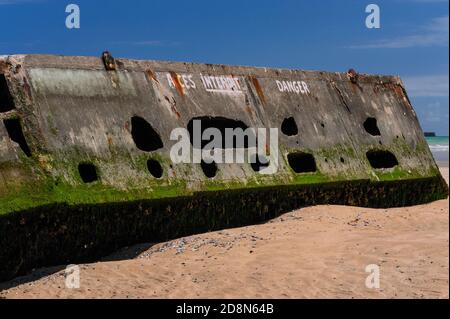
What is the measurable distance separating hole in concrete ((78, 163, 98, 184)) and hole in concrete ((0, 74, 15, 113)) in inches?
36.4

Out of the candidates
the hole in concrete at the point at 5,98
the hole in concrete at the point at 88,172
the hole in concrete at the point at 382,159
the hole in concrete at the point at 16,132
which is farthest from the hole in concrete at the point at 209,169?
the hole in concrete at the point at 382,159

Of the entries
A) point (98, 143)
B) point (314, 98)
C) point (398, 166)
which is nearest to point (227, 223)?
point (98, 143)

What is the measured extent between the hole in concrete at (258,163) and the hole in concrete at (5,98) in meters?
2.99

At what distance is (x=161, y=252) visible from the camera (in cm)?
826

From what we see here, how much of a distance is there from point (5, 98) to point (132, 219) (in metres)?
1.82

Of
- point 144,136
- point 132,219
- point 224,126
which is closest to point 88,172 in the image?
point 132,219

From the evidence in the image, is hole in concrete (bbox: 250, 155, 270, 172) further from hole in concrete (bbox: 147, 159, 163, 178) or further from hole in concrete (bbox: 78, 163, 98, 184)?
hole in concrete (bbox: 78, 163, 98, 184)

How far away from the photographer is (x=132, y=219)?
27.3ft

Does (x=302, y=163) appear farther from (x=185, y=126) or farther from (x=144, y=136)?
(x=144, y=136)

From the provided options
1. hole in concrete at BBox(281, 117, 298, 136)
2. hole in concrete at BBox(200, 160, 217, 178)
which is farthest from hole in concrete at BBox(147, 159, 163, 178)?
hole in concrete at BBox(281, 117, 298, 136)

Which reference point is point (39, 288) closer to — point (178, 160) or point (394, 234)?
point (178, 160)

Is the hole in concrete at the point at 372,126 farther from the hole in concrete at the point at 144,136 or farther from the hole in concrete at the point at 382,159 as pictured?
the hole in concrete at the point at 144,136

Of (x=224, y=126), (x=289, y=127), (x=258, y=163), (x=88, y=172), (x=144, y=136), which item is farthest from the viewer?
(x=289, y=127)

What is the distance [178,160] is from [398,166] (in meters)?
3.98
